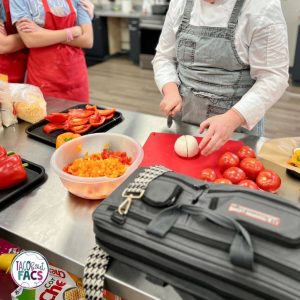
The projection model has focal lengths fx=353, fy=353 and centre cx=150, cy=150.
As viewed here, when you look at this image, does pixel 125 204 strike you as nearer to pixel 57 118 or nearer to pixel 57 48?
pixel 57 118

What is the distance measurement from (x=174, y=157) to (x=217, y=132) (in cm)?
17

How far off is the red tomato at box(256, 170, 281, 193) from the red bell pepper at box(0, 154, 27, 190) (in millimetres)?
643

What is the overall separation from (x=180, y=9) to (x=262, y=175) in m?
0.65

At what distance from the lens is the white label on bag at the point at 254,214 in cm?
59

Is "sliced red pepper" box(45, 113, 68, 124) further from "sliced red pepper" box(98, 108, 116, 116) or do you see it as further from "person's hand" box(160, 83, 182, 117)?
"person's hand" box(160, 83, 182, 117)

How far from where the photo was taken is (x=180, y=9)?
1.22 metres

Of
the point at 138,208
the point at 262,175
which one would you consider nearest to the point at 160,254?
the point at 138,208

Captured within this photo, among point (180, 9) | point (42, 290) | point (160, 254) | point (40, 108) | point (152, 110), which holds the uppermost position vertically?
point (180, 9)

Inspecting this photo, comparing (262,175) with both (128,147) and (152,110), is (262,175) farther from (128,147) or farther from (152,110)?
(152,110)

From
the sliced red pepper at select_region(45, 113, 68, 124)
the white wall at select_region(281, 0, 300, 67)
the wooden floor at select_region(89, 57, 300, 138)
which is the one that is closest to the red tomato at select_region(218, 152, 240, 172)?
the sliced red pepper at select_region(45, 113, 68, 124)

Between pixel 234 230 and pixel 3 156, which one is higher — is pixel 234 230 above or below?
above

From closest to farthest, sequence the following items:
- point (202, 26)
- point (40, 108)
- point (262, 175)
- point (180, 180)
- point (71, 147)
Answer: point (180, 180) < point (262, 175) < point (71, 147) < point (202, 26) < point (40, 108)

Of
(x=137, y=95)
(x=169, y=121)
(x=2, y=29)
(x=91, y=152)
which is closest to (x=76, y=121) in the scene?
(x=91, y=152)

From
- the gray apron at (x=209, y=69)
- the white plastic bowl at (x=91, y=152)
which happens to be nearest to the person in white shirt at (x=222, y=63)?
the gray apron at (x=209, y=69)
